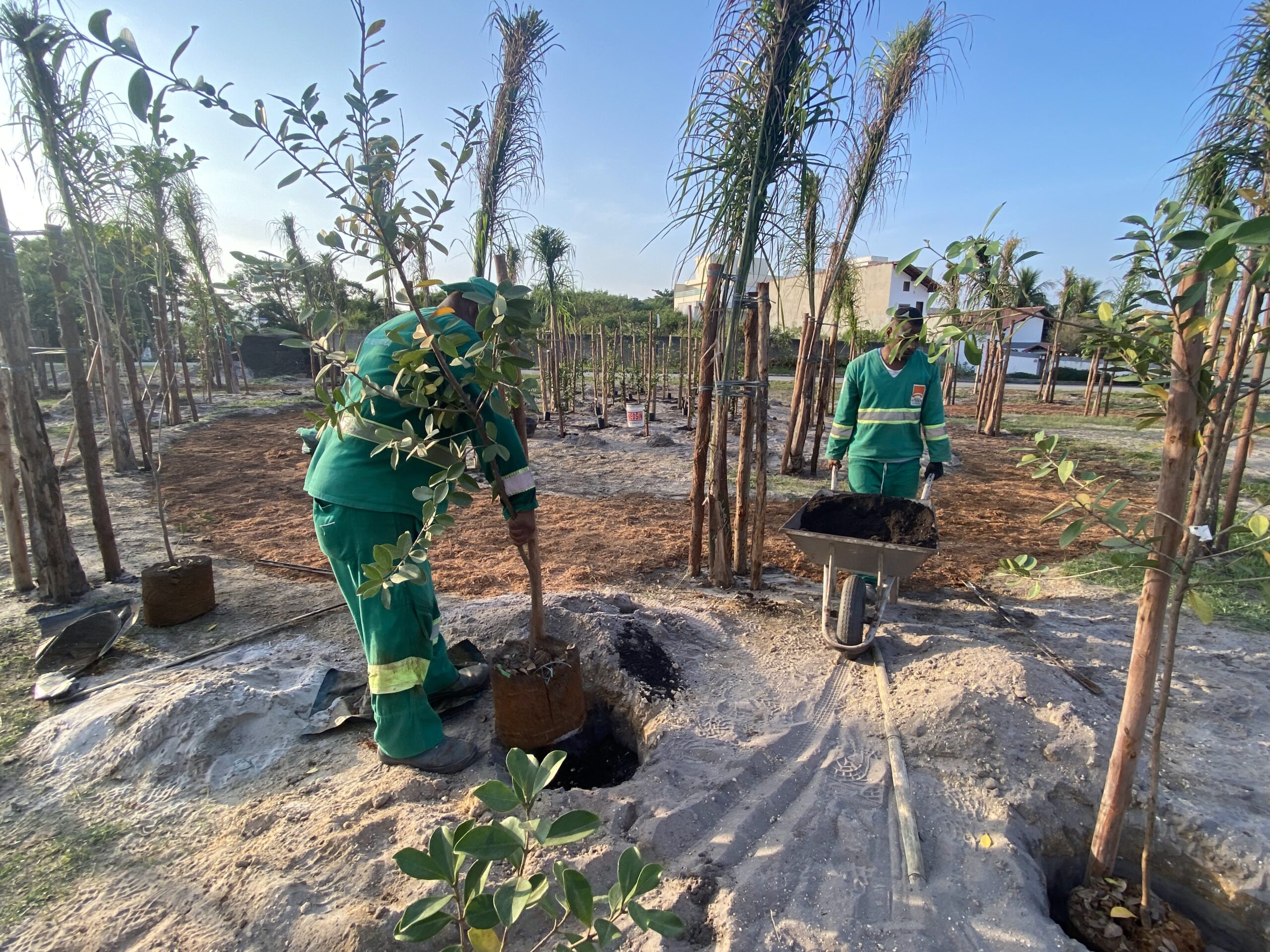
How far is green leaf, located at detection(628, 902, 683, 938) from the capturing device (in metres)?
1.11

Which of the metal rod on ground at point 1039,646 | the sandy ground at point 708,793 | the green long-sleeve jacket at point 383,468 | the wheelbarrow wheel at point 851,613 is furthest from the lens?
the wheelbarrow wheel at point 851,613

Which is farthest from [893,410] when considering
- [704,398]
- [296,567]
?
[296,567]

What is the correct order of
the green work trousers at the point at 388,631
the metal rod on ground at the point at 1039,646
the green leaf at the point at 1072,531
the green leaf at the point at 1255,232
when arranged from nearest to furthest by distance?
the green leaf at the point at 1255,232
the green leaf at the point at 1072,531
the green work trousers at the point at 388,631
the metal rod on ground at the point at 1039,646

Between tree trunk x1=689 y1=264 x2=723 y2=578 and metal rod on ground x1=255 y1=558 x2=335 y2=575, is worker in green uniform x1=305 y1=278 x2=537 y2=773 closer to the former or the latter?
tree trunk x1=689 y1=264 x2=723 y2=578

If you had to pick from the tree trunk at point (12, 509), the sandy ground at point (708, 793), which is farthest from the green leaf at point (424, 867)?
the tree trunk at point (12, 509)

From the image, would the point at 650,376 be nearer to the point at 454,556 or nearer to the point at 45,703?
the point at 454,556

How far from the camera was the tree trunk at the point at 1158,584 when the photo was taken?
61.7 inches

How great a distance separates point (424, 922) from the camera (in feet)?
3.62

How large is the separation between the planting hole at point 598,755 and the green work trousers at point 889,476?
7.43 ft

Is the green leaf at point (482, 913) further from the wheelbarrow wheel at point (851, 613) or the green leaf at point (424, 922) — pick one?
the wheelbarrow wheel at point (851, 613)

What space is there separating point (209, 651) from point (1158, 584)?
429cm

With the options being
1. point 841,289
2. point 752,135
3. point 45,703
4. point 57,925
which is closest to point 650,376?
point 841,289

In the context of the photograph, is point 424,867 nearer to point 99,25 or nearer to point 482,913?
point 482,913

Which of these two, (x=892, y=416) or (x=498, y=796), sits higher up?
(x=892, y=416)
